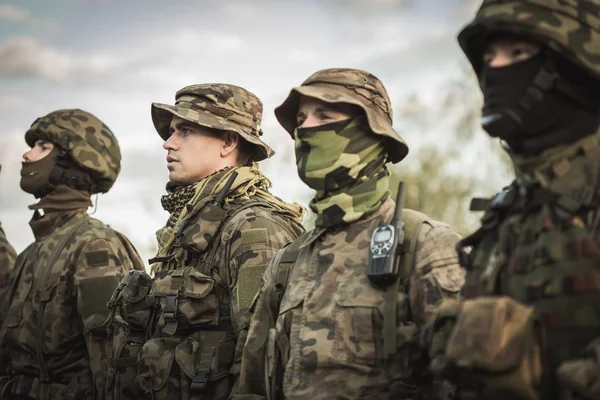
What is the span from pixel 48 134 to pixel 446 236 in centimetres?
489

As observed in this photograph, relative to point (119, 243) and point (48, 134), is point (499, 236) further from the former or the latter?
point (48, 134)

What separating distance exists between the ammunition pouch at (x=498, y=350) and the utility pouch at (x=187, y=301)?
3.20m

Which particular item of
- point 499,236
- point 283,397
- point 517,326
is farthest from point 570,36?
point 283,397

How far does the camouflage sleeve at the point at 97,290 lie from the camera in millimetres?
7875

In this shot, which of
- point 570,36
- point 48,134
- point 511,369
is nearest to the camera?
point 511,369

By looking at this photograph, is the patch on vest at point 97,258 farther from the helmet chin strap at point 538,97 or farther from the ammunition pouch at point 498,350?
the ammunition pouch at point 498,350

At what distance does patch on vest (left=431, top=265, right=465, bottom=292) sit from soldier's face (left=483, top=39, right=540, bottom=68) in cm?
116

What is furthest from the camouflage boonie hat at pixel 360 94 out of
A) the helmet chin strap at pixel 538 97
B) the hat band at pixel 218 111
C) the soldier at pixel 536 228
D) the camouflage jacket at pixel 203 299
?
the hat band at pixel 218 111

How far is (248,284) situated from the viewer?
6441 mm

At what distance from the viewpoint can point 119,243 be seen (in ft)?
27.9

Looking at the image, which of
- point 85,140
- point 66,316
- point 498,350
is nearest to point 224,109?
point 85,140

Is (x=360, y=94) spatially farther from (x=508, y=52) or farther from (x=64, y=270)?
(x=64, y=270)

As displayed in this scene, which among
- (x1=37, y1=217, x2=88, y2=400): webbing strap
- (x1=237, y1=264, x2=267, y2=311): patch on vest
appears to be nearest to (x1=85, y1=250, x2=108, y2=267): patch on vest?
(x1=37, y1=217, x2=88, y2=400): webbing strap

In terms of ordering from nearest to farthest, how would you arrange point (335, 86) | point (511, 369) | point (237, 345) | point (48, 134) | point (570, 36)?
point (511, 369), point (570, 36), point (335, 86), point (237, 345), point (48, 134)
